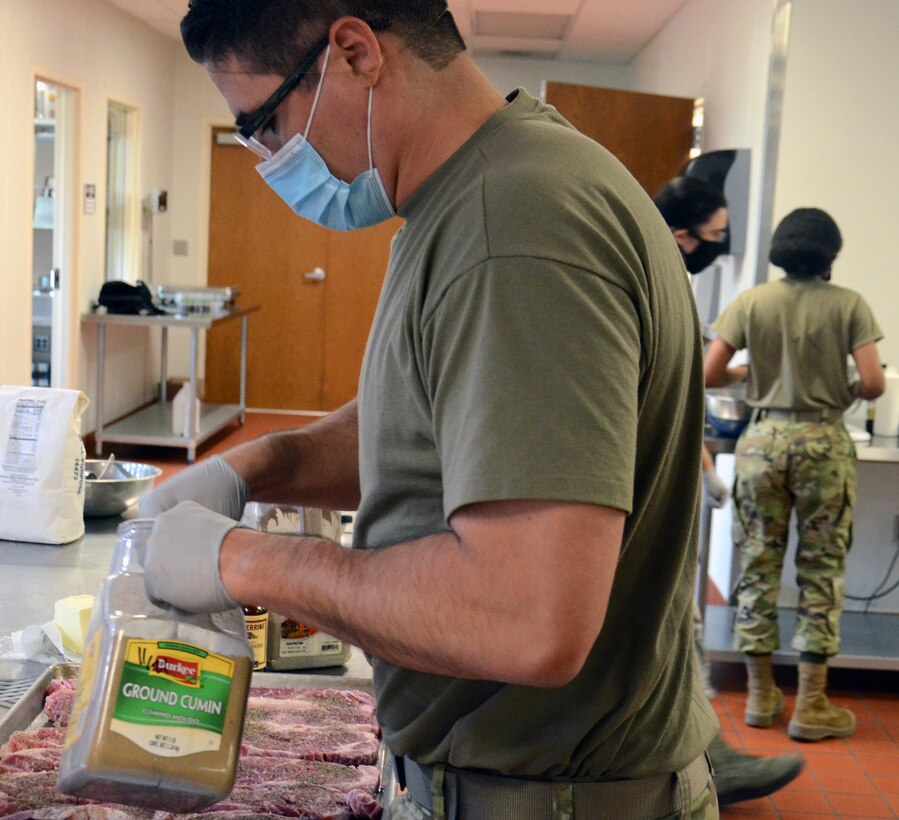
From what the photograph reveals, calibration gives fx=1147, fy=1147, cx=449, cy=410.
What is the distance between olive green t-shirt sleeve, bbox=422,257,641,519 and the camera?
2.60ft

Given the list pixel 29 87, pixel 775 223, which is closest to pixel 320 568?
pixel 775 223

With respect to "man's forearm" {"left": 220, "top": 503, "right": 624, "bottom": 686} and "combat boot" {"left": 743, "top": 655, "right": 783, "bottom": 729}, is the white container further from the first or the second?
→ "man's forearm" {"left": 220, "top": 503, "right": 624, "bottom": 686}

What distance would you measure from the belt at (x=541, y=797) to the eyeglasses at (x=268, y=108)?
2.09ft

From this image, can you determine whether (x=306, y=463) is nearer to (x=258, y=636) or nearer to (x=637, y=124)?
(x=258, y=636)

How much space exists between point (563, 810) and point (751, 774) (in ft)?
7.03

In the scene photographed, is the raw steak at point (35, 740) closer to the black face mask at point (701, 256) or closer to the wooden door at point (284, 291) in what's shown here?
the black face mask at point (701, 256)

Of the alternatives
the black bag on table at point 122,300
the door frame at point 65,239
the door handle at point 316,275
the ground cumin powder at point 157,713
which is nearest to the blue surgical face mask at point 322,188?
the ground cumin powder at point 157,713

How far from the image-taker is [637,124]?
18.9 ft

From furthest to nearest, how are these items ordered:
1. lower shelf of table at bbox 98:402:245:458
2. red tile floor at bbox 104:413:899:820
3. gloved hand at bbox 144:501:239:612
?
lower shelf of table at bbox 98:402:245:458 → red tile floor at bbox 104:413:899:820 → gloved hand at bbox 144:501:239:612

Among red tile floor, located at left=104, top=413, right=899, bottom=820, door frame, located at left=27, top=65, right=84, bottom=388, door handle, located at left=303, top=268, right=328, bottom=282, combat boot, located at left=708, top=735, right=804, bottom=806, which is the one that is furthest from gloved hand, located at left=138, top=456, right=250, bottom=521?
door handle, located at left=303, top=268, right=328, bottom=282

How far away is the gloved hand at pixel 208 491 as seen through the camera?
1313 millimetres

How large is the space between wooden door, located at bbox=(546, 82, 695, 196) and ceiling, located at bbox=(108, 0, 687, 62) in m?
1.05

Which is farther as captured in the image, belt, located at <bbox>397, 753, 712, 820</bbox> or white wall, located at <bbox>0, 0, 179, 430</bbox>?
white wall, located at <bbox>0, 0, 179, 430</bbox>

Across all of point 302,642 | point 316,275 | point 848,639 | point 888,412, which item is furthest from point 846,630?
point 316,275
